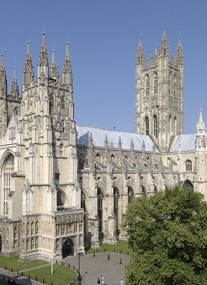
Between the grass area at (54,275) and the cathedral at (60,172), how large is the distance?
3.70 m

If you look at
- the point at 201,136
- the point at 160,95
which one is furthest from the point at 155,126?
the point at 201,136

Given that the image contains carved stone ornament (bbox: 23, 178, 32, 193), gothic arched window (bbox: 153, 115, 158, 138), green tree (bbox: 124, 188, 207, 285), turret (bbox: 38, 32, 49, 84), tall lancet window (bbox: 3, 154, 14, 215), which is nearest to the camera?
green tree (bbox: 124, 188, 207, 285)

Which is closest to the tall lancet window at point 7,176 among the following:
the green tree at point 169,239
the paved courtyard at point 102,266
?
the paved courtyard at point 102,266

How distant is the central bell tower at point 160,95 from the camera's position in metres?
84.3

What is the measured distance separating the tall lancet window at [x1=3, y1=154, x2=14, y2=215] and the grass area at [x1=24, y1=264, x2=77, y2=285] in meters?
16.0

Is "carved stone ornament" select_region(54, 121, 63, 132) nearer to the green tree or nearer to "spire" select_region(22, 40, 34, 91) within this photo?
"spire" select_region(22, 40, 34, 91)

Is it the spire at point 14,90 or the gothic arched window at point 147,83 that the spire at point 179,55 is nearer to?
the gothic arched window at point 147,83

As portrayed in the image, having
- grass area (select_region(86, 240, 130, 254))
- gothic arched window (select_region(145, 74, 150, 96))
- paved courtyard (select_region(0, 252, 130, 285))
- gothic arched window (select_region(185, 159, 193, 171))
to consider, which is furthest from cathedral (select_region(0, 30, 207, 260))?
gothic arched window (select_region(145, 74, 150, 96))

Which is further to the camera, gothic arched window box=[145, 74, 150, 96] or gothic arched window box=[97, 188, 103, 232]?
gothic arched window box=[145, 74, 150, 96]

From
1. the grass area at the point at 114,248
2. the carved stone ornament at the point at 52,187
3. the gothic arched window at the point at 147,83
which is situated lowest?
the grass area at the point at 114,248

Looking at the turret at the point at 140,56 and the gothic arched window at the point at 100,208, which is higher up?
the turret at the point at 140,56

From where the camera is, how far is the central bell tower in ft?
277

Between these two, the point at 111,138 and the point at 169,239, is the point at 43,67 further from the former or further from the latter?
the point at 169,239

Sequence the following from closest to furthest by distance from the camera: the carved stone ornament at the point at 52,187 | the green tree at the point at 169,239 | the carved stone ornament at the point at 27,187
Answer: the green tree at the point at 169,239 → the carved stone ornament at the point at 27,187 → the carved stone ornament at the point at 52,187
